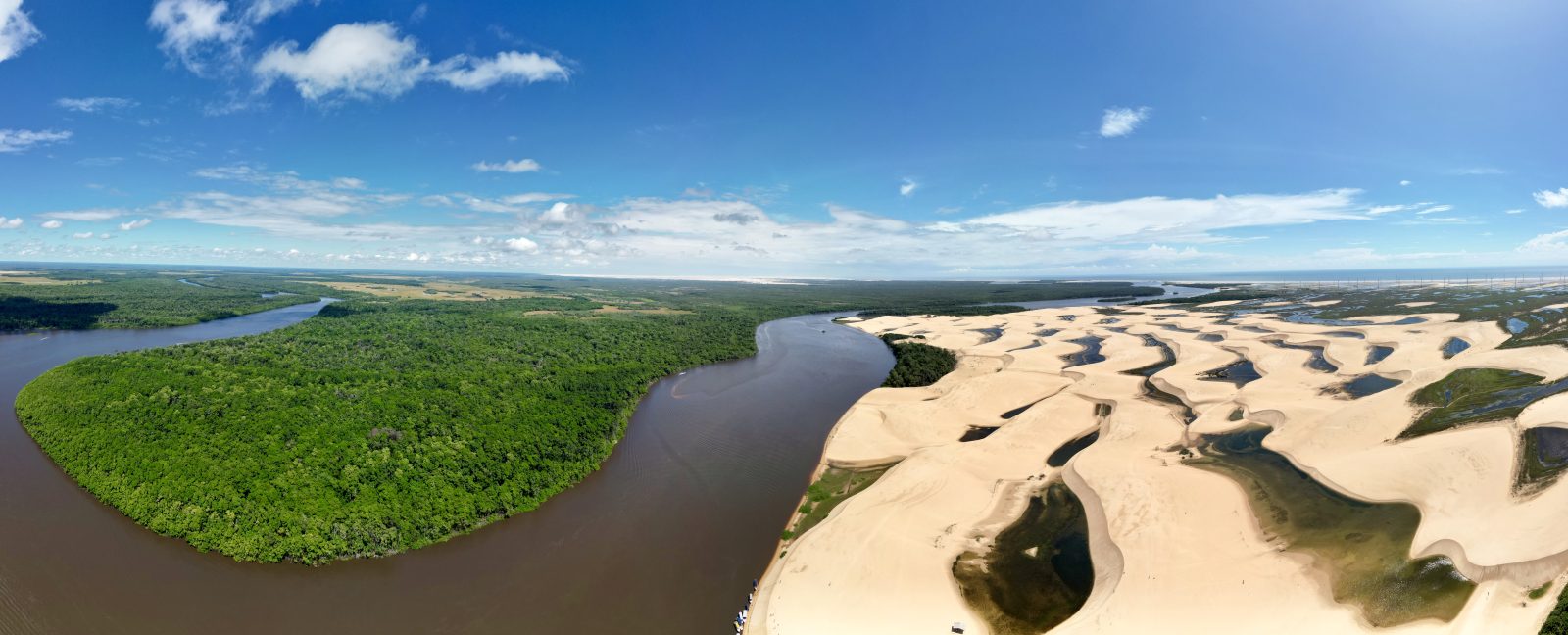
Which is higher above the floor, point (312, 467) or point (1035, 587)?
point (312, 467)

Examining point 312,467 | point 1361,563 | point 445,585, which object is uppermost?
point 312,467

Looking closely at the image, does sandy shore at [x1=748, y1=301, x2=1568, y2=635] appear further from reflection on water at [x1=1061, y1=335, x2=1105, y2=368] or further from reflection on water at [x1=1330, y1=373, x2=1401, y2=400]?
reflection on water at [x1=1061, y1=335, x2=1105, y2=368]

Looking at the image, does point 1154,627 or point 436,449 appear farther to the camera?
point 436,449

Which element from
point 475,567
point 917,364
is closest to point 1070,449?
point 917,364

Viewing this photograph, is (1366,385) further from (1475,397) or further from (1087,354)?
(1087,354)

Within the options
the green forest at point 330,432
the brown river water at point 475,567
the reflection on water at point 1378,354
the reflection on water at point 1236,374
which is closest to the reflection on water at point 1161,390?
the reflection on water at point 1236,374

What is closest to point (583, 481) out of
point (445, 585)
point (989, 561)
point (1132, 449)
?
point (445, 585)

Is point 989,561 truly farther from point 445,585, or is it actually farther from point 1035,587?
point 445,585

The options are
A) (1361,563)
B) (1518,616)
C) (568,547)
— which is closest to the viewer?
(1518,616)
